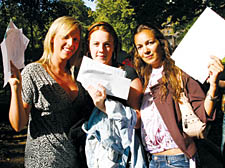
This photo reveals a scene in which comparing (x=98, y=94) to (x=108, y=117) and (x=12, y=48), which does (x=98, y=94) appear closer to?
(x=108, y=117)

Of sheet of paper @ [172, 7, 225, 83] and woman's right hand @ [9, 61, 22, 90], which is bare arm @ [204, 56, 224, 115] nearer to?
sheet of paper @ [172, 7, 225, 83]

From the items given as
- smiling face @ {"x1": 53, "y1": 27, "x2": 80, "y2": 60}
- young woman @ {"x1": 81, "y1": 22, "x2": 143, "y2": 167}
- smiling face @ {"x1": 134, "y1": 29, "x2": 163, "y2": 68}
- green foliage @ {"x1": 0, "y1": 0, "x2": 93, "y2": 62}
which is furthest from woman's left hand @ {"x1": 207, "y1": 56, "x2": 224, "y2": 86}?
green foliage @ {"x1": 0, "y1": 0, "x2": 93, "y2": 62}

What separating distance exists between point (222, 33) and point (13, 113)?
5.70 ft

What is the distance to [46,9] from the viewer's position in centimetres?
546

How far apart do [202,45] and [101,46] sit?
0.84 metres

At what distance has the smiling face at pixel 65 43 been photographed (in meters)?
2.02

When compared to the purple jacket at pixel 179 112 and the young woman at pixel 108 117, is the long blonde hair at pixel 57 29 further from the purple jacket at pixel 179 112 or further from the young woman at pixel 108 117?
the purple jacket at pixel 179 112

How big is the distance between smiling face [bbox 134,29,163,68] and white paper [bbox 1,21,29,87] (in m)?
1.02

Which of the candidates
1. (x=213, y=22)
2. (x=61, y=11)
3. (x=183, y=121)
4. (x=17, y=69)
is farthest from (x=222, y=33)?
(x=61, y=11)

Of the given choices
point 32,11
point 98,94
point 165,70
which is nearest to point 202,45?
point 165,70

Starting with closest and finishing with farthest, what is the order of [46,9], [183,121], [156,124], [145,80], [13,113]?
[13,113] < [183,121] < [156,124] < [145,80] < [46,9]

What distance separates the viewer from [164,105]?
1954 mm

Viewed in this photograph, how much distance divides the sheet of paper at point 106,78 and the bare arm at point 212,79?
641mm

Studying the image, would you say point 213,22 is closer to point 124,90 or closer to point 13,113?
point 124,90
